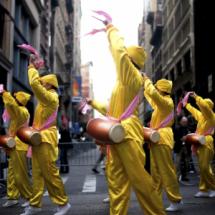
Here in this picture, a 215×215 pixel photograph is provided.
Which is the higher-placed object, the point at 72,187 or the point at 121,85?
the point at 121,85

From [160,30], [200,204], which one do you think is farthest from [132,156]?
[160,30]


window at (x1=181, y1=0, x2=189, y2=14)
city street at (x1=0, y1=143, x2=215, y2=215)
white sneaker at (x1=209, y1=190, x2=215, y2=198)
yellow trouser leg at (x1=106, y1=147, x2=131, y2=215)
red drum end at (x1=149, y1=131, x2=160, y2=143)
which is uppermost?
window at (x1=181, y1=0, x2=189, y2=14)

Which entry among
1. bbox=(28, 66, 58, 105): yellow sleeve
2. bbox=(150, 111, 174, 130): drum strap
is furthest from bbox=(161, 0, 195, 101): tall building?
bbox=(28, 66, 58, 105): yellow sleeve

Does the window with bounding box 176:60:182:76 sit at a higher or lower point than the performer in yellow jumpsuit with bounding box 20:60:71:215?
higher

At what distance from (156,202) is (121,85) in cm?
139

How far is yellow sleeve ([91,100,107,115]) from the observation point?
6.64m

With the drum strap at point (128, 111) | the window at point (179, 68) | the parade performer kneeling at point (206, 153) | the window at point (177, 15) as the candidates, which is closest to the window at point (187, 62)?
the window at point (179, 68)

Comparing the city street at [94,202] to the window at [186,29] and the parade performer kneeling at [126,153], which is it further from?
the window at [186,29]

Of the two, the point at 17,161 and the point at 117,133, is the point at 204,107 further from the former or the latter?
the point at 117,133

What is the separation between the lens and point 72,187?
35.2 ft

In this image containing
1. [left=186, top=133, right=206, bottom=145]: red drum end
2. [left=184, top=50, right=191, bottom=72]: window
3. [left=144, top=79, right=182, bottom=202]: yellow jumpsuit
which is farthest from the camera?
[left=184, top=50, right=191, bottom=72]: window

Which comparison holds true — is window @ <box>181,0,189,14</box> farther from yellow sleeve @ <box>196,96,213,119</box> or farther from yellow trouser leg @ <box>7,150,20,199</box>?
yellow trouser leg @ <box>7,150,20,199</box>

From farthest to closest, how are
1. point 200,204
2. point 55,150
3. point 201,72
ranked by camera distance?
1. point 201,72
2. point 200,204
3. point 55,150

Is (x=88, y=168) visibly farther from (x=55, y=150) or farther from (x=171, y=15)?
(x=171, y=15)
